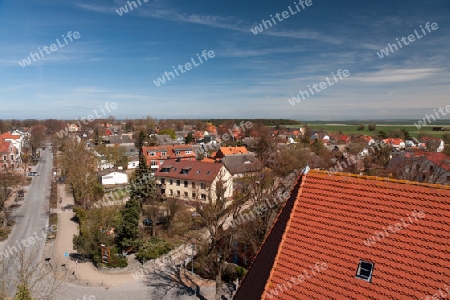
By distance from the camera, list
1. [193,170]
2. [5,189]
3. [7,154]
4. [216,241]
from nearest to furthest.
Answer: [216,241]
[5,189]
[193,170]
[7,154]

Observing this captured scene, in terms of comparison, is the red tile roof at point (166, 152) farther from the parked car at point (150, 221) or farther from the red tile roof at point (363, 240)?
the red tile roof at point (363, 240)

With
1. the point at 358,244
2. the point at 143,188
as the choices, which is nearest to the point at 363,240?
the point at 358,244

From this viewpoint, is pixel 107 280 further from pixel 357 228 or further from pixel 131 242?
pixel 357 228

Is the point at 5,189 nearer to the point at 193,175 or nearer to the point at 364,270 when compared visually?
the point at 193,175

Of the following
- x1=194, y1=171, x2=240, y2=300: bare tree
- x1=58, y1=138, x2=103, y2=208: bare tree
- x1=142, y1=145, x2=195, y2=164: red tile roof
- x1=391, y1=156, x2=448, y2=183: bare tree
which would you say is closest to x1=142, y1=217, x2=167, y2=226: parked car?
x1=58, y1=138, x2=103, y2=208: bare tree

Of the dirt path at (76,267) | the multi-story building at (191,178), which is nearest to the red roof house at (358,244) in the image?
the dirt path at (76,267)

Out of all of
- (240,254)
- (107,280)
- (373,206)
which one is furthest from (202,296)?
(373,206)

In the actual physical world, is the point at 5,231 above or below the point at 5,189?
below
